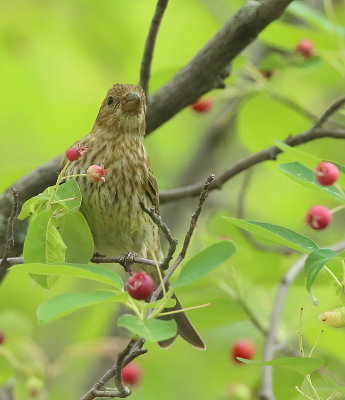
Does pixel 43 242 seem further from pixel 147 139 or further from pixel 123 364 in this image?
pixel 147 139

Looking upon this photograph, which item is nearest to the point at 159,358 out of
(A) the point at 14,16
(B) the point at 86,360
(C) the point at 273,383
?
(B) the point at 86,360

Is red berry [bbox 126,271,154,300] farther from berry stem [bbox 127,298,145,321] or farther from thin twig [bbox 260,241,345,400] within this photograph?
thin twig [bbox 260,241,345,400]

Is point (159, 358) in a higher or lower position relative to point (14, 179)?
lower

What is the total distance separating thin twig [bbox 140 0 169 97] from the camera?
434cm

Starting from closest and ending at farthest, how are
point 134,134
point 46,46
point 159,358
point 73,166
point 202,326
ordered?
point 73,166, point 134,134, point 202,326, point 159,358, point 46,46

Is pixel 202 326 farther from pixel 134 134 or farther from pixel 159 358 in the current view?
pixel 159 358

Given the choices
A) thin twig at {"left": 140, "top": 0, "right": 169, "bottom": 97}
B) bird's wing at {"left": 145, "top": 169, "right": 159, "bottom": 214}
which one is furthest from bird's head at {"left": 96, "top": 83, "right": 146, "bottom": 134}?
bird's wing at {"left": 145, "top": 169, "right": 159, "bottom": 214}

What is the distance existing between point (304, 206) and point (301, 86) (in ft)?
3.41

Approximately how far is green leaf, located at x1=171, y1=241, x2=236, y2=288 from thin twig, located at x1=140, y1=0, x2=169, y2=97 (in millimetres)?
1731

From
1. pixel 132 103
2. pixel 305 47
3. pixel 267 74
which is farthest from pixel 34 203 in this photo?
pixel 267 74

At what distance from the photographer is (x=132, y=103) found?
4551 mm

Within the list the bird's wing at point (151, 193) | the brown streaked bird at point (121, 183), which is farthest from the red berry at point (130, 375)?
A: the bird's wing at point (151, 193)

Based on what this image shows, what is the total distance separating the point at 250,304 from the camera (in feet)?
17.1

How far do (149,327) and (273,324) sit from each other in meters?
2.00
